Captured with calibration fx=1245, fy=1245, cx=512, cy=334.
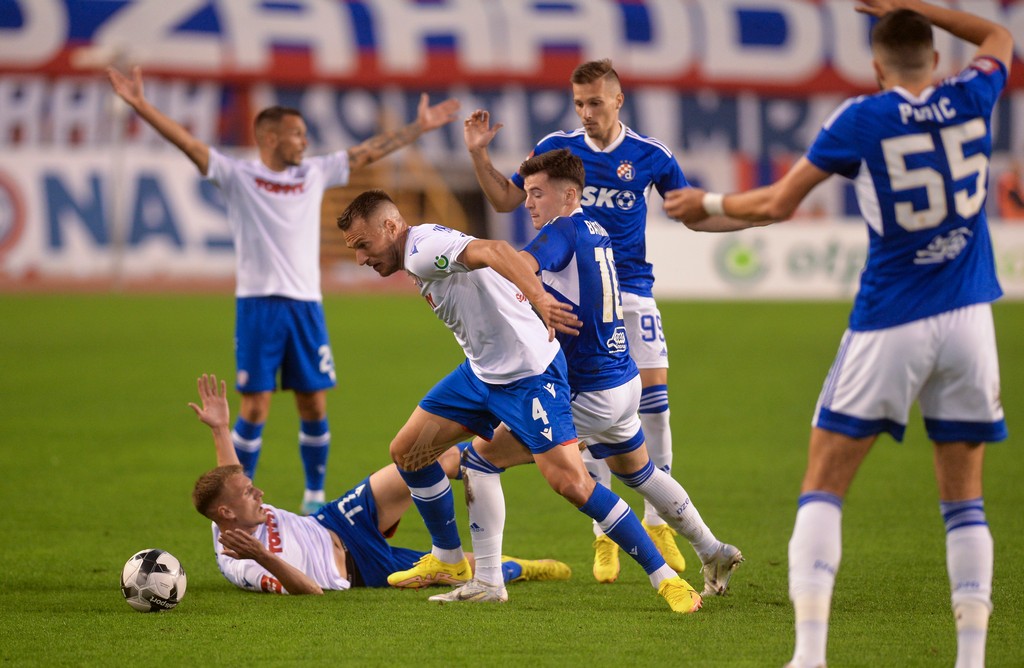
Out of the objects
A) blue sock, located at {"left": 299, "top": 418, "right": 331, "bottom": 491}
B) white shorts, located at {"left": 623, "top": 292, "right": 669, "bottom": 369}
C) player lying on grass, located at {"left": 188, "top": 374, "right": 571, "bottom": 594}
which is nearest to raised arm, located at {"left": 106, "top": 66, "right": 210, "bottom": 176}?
blue sock, located at {"left": 299, "top": 418, "right": 331, "bottom": 491}

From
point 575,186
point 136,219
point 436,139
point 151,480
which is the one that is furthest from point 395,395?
point 436,139

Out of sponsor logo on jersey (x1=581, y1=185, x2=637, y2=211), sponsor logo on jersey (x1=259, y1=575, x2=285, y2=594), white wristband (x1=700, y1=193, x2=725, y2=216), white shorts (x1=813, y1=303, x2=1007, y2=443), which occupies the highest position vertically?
sponsor logo on jersey (x1=581, y1=185, x2=637, y2=211)

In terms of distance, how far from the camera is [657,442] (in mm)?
6777

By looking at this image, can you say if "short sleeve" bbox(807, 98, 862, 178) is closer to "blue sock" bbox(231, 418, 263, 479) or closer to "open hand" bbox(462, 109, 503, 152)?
"open hand" bbox(462, 109, 503, 152)

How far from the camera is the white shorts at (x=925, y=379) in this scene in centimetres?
408

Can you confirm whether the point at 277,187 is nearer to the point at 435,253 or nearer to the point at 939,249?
the point at 435,253

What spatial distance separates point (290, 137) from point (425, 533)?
2738mm

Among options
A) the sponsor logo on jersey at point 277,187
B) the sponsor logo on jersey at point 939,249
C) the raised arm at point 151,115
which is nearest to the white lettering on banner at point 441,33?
the sponsor logo on jersey at point 277,187

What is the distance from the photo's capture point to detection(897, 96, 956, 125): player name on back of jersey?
406 centimetres

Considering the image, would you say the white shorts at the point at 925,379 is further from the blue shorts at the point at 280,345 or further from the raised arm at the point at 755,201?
the blue shorts at the point at 280,345

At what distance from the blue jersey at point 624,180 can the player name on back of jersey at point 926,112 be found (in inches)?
101

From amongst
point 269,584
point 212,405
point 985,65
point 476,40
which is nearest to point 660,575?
point 269,584

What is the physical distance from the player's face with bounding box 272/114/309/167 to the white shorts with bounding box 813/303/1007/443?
4894 mm

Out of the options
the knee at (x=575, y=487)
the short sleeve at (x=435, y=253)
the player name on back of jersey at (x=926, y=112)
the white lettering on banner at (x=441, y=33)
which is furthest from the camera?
the white lettering on banner at (x=441, y=33)
